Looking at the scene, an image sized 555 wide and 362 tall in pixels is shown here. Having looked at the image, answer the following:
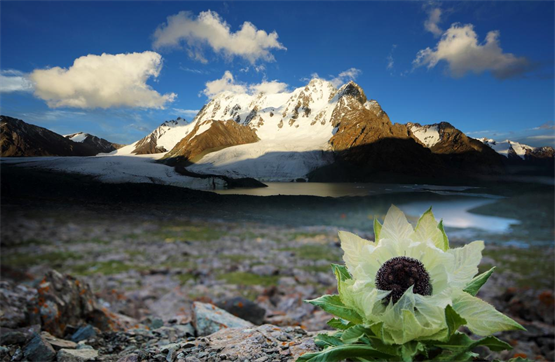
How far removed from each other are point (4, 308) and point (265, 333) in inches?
93.4

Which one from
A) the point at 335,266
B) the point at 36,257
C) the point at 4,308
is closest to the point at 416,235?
the point at 335,266

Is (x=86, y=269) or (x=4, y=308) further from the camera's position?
(x=86, y=269)

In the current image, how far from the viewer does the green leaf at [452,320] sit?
1.62ft

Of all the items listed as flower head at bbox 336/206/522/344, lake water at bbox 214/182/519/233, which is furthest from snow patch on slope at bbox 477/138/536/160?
flower head at bbox 336/206/522/344

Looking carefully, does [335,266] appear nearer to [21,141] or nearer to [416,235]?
[416,235]

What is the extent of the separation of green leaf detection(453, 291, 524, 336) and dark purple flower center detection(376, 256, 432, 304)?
94 mm

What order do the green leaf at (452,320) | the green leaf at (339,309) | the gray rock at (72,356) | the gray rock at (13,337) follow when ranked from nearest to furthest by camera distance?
the green leaf at (452,320) → the green leaf at (339,309) → the gray rock at (72,356) → the gray rock at (13,337)

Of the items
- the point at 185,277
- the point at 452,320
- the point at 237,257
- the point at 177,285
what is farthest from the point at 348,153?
the point at 452,320

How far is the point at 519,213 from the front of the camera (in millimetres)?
7102

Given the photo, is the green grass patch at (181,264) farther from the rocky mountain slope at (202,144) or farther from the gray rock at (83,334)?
the rocky mountain slope at (202,144)

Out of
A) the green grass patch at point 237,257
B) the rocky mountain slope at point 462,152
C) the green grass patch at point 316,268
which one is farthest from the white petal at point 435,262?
the rocky mountain slope at point 462,152

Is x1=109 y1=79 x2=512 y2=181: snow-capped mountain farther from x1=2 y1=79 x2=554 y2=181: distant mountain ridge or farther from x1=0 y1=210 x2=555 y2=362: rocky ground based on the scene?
x1=0 y1=210 x2=555 y2=362: rocky ground

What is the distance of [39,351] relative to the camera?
1456 millimetres

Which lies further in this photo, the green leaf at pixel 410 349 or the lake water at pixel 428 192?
the lake water at pixel 428 192
